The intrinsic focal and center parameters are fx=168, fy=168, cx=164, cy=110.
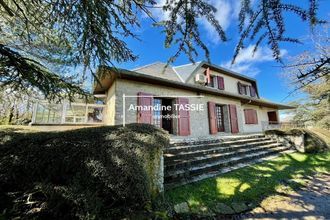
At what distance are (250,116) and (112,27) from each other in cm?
1301

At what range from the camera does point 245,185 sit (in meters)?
4.14

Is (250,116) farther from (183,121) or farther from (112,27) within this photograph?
(112,27)

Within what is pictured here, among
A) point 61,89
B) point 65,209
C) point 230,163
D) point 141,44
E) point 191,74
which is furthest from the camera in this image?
point 191,74

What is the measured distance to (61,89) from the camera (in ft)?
13.3

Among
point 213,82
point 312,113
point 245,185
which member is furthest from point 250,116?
point 245,185

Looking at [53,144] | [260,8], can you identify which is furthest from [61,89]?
[260,8]

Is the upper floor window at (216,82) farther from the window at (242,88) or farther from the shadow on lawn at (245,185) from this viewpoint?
the shadow on lawn at (245,185)

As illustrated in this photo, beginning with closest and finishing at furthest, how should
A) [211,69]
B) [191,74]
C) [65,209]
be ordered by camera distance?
[65,209], [191,74], [211,69]

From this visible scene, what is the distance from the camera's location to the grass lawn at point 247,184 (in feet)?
11.3

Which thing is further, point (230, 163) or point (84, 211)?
point (230, 163)

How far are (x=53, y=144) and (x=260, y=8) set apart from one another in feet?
11.1

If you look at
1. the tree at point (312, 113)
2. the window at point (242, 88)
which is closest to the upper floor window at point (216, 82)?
the window at point (242, 88)

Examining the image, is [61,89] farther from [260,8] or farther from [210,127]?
[210,127]

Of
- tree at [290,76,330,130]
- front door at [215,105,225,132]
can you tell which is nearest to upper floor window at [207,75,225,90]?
front door at [215,105,225,132]
